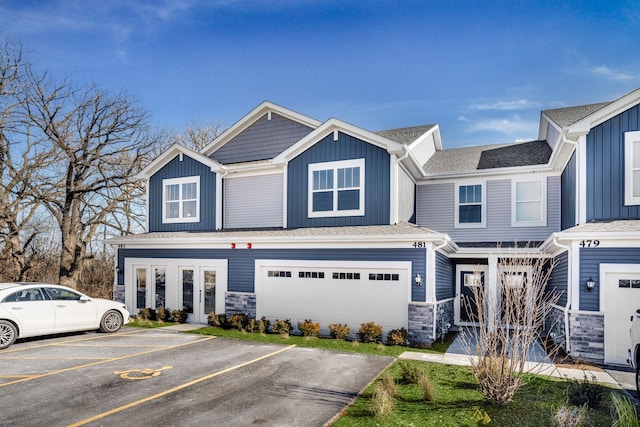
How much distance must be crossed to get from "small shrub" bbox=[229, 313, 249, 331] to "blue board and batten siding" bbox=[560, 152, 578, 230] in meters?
10.8

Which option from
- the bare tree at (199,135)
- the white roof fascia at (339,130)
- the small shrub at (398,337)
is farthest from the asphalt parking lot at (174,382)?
the bare tree at (199,135)

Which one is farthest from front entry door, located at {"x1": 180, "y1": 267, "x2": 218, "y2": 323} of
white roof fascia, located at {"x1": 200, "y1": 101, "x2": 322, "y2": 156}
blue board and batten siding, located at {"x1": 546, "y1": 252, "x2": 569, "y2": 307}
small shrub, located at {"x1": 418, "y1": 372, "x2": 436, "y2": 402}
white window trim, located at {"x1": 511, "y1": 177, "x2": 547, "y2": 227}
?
white window trim, located at {"x1": 511, "y1": 177, "x2": 547, "y2": 227}

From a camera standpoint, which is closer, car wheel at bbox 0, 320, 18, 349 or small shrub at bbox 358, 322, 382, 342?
car wheel at bbox 0, 320, 18, 349

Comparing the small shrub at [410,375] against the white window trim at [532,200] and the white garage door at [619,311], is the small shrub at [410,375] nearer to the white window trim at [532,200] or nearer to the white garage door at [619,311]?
the white garage door at [619,311]

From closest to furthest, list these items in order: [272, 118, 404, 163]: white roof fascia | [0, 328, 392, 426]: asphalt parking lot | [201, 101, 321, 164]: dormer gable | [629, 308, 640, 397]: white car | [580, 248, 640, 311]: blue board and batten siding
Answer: [0, 328, 392, 426]: asphalt parking lot, [629, 308, 640, 397]: white car, [580, 248, 640, 311]: blue board and batten siding, [272, 118, 404, 163]: white roof fascia, [201, 101, 321, 164]: dormer gable

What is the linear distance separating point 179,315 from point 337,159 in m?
8.21

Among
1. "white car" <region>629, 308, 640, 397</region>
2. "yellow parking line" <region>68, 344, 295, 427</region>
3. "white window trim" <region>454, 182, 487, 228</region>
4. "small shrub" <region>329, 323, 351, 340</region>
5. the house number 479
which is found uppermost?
"white window trim" <region>454, 182, 487, 228</region>

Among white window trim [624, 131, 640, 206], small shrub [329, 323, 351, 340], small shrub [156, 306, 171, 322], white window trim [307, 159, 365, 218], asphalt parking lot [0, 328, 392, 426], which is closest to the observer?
asphalt parking lot [0, 328, 392, 426]

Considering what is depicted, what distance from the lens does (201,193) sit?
16.9 metres

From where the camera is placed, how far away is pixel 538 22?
1247 cm

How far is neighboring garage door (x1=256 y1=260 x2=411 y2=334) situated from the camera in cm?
1221

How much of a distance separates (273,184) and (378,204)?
15.0ft

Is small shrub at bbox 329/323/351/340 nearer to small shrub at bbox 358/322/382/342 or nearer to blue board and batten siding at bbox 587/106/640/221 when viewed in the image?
small shrub at bbox 358/322/382/342

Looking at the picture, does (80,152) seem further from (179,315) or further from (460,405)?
(460,405)
